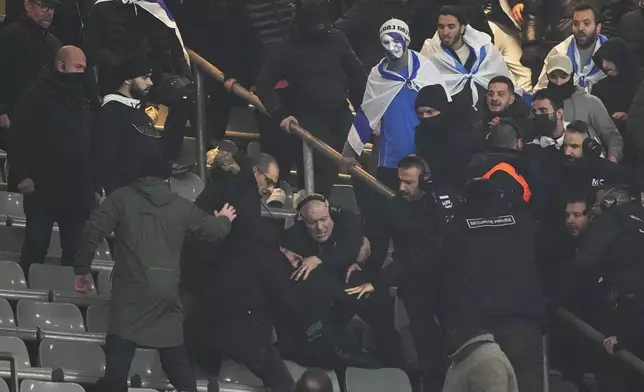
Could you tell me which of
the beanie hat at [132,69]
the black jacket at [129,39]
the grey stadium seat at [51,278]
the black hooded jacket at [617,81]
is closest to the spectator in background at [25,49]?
the black jacket at [129,39]

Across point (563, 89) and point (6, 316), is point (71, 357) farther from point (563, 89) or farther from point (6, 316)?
point (563, 89)

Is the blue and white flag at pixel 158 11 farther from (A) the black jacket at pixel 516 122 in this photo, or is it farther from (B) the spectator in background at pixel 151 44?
(A) the black jacket at pixel 516 122

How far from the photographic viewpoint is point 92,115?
470 inches

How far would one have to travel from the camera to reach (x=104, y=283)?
11766 millimetres

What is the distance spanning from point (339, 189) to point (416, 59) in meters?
1.28

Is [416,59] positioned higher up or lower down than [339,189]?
higher up

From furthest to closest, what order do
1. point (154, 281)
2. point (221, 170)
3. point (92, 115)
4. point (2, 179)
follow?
point (2, 179) < point (92, 115) < point (221, 170) < point (154, 281)

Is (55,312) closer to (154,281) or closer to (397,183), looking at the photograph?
(154,281)

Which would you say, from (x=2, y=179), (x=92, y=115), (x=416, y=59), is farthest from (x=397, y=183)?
(x=2, y=179)

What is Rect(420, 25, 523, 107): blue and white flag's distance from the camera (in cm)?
1271

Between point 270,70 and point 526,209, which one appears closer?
point 526,209

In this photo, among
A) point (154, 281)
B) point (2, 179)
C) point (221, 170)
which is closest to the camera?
point (154, 281)

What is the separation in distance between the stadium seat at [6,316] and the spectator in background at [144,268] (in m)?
0.92

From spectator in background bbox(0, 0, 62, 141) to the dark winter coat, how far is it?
2174 millimetres
